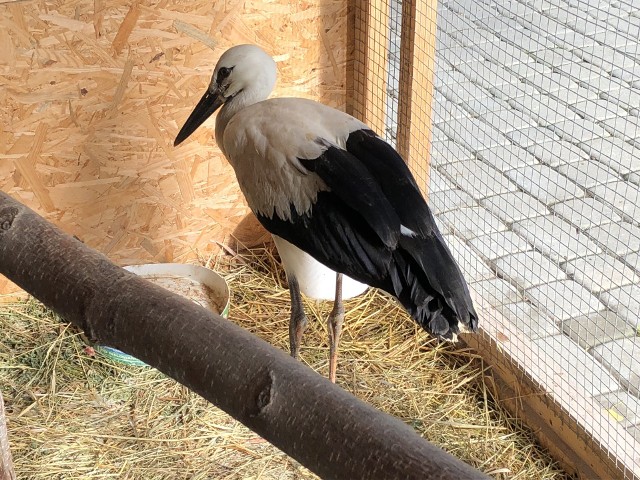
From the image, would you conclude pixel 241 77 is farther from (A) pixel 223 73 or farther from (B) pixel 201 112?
(B) pixel 201 112

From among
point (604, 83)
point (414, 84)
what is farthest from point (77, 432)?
point (604, 83)

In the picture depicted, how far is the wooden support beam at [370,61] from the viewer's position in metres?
3.32

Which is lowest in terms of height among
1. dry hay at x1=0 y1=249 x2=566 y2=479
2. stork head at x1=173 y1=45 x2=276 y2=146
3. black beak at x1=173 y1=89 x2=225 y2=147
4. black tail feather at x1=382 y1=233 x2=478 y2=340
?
dry hay at x1=0 y1=249 x2=566 y2=479

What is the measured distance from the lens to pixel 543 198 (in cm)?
391

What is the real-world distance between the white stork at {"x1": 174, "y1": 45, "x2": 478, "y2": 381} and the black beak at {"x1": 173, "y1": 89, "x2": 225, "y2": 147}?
7.7 inches

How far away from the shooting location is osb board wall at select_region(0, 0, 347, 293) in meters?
3.04

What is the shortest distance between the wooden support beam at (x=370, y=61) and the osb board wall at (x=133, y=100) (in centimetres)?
6

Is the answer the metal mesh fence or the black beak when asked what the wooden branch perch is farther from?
the metal mesh fence

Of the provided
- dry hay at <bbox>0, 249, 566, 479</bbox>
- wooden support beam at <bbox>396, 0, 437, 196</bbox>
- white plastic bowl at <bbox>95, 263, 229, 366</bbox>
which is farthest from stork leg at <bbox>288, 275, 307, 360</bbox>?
wooden support beam at <bbox>396, 0, 437, 196</bbox>

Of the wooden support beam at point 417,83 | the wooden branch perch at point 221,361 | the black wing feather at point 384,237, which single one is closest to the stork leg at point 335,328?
the black wing feather at point 384,237

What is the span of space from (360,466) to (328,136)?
173cm

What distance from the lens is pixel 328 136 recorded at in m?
2.57

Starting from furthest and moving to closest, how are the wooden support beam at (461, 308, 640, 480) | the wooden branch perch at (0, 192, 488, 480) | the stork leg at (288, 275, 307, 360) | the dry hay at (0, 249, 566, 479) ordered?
the stork leg at (288, 275, 307, 360), the dry hay at (0, 249, 566, 479), the wooden support beam at (461, 308, 640, 480), the wooden branch perch at (0, 192, 488, 480)

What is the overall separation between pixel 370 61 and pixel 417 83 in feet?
0.98
